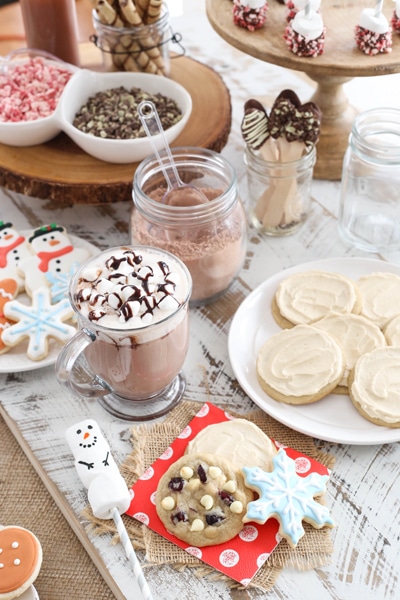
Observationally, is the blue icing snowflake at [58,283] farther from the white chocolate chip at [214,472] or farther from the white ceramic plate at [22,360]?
the white chocolate chip at [214,472]

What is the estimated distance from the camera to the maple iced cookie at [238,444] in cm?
110

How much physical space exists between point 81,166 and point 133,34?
0.34m

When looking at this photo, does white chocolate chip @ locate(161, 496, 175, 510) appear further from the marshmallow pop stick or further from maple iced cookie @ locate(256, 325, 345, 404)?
maple iced cookie @ locate(256, 325, 345, 404)

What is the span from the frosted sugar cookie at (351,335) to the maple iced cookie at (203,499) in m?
0.26

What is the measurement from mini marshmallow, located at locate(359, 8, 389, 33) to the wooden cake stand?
0.05 meters

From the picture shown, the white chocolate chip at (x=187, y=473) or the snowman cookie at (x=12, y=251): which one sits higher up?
the snowman cookie at (x=12, y=251)

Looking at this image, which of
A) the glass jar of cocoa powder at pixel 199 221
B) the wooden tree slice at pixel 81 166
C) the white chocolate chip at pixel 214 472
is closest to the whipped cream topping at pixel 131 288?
the glass jar of cocoa powder at pixel 199 221

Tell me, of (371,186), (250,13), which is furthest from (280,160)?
(250,13)

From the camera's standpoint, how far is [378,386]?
1.16 meters

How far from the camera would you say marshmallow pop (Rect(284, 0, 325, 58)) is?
1.40 meters

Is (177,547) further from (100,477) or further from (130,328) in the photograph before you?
(130,328)

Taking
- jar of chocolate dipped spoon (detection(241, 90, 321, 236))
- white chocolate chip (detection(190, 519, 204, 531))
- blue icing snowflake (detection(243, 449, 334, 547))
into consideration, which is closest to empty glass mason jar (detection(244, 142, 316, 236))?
jar of chocolate dipped spoon (detection(241, 90, 321, 236))

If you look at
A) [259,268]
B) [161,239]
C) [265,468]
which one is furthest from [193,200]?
[265,468]

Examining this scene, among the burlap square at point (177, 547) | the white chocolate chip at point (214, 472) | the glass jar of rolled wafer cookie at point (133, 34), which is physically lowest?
the burlap square at point (177, 547)
